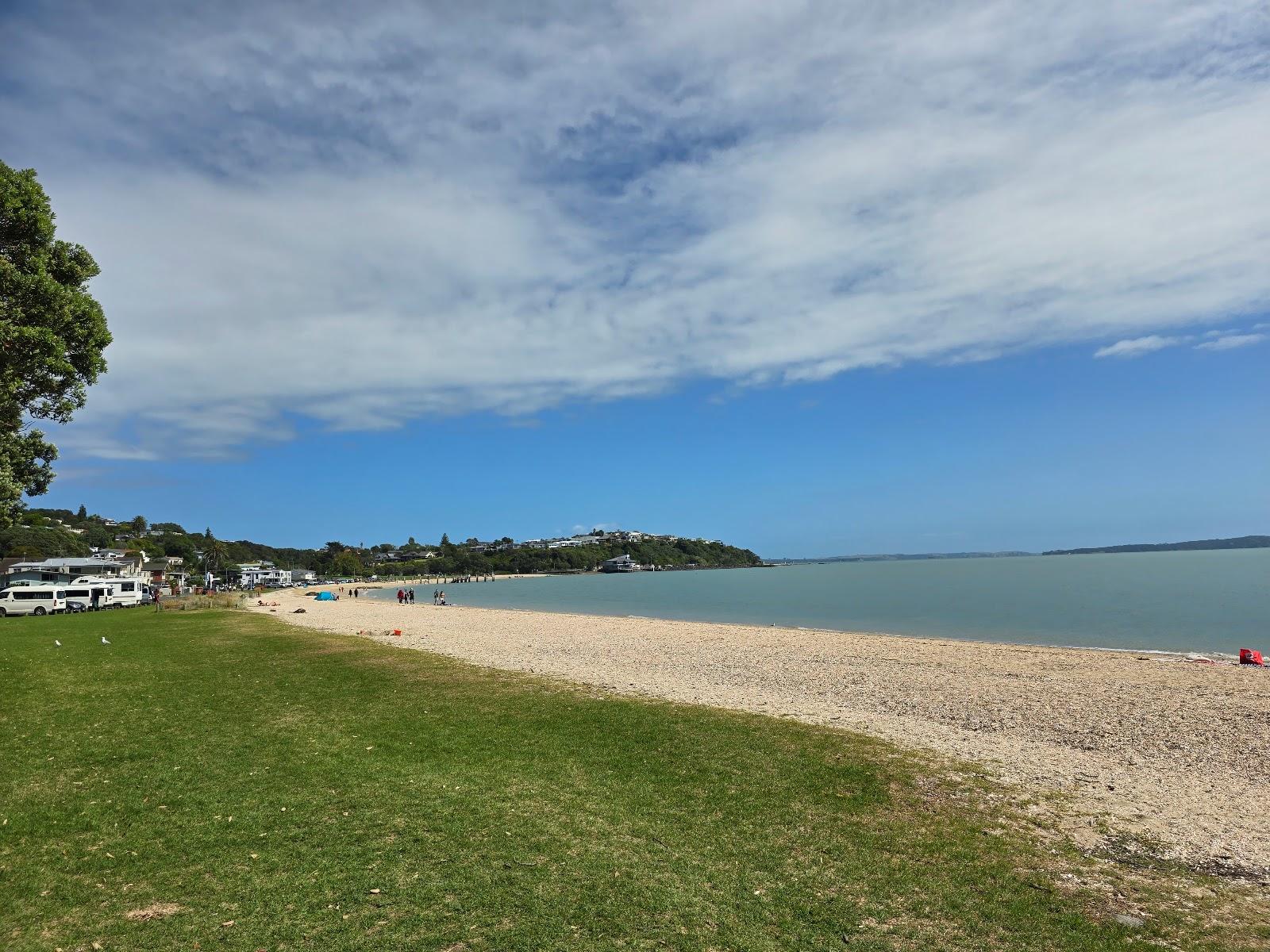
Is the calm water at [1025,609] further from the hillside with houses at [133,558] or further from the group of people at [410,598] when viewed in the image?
the hillside with houses at [133,558]

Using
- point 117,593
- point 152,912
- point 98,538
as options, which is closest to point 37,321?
point 152,912

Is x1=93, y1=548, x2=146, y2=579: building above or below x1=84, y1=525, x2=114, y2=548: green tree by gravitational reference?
below

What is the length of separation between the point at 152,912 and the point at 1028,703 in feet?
52.2

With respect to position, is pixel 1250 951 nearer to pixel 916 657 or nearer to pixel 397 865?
pixel 397 865

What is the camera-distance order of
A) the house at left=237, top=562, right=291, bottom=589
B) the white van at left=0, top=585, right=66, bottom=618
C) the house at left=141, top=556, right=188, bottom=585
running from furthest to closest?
the house at left=237, top=562, right=291, bottom=589 → the house at left=141, top=556, right=188, bottom=585 → the white van at left=0, top=585, right=66, bottom=618

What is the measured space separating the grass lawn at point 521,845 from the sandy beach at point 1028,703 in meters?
1.39

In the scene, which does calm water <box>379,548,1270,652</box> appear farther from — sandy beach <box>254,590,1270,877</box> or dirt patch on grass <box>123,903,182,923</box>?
dirt patch on grass <box>123,903,182,923</box>

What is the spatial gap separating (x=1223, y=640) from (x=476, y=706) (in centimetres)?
3447

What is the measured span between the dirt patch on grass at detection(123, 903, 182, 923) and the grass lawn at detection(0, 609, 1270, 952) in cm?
3

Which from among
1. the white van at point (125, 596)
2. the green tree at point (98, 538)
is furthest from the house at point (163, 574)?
the green tree at point (98, 538)

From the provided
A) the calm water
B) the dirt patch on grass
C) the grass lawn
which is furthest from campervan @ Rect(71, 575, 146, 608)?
the dirt patch on grass

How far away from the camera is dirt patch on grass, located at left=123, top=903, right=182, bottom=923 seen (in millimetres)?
5000

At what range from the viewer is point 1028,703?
50.8 feet

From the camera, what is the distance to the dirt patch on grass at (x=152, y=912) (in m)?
5.00
